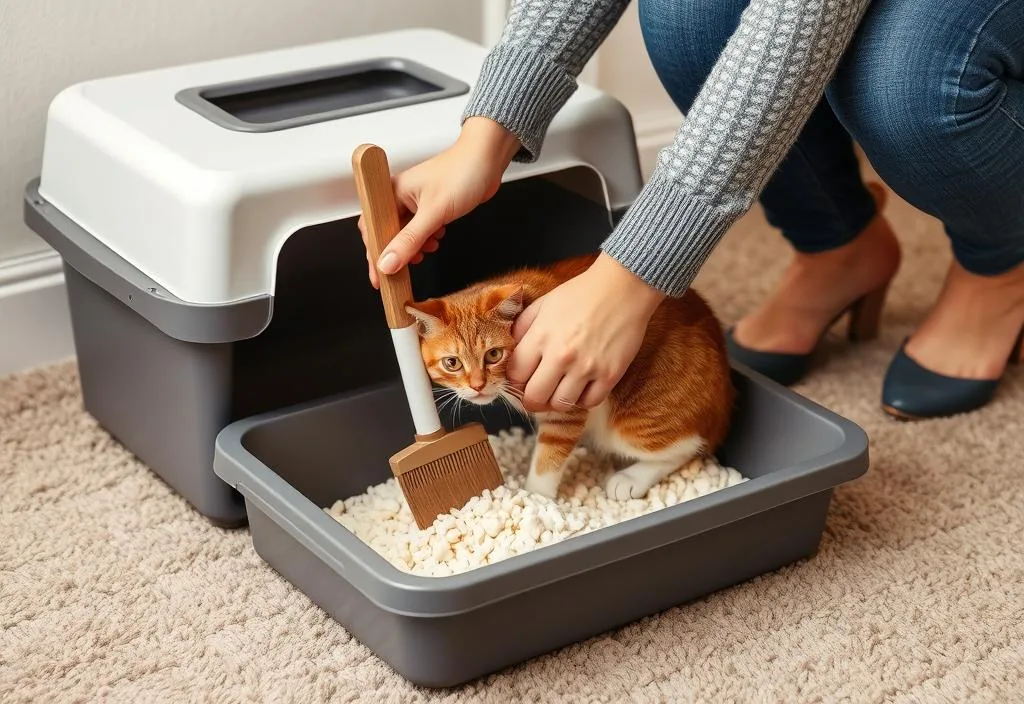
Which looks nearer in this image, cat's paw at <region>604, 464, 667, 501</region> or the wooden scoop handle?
the wooden scoop handle

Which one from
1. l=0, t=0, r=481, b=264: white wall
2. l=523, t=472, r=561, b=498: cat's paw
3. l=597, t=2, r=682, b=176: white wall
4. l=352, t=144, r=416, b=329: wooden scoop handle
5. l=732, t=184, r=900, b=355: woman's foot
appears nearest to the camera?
l=352, t=144, r=416, b=329: wooden scoop handle

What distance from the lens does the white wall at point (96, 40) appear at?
4.70ft

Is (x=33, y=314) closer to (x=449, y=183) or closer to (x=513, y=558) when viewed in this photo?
(x=449, y=183)

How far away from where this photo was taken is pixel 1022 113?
1.21 m

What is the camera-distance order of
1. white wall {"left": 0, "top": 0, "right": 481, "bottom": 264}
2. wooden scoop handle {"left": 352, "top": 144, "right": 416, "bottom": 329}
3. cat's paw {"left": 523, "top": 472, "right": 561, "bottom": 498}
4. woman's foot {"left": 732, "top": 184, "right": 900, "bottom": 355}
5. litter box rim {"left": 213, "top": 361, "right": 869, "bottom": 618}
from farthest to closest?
woman's foot {"left": 732, "top": 184, "right": 900, "bottom": 355}
white wall {"left": 0, "top": 0, "right": 481, "bottom": 264}
cat's paw {"left": 523, "top": 472, "right": 561, "bottom": 498}
wooden scoop handle {"left": 352, "top": 144, "right": 416, "bottom": 329}
litter box rim {"left": 213, "top": 361, "right": 869, "bottom": 618}

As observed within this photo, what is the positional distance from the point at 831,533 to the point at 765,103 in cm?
46

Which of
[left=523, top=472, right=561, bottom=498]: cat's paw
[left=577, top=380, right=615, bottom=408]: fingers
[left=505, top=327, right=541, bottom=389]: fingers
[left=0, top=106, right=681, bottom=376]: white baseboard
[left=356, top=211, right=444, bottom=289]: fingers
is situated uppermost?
[left=356, top=211, right=444, bottom=289]: fingers

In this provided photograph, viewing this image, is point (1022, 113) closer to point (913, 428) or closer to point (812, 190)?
point (812, 190)

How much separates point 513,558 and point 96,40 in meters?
0.89

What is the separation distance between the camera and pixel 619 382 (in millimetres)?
1180

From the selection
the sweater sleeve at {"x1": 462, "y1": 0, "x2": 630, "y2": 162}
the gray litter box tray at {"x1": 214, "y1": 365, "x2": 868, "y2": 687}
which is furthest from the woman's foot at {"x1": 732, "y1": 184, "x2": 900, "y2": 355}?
the sweater sleeve at {"x1": 462, "y1": 0, "x2": 630, "y2": 162}

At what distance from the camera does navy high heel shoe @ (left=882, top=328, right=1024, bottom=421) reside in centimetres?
146

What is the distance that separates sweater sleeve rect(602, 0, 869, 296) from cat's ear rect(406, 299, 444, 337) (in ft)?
0.54

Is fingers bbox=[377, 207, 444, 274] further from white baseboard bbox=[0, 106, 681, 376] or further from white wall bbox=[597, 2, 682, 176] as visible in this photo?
white wall bbox=[597, 2, 682, 176]
